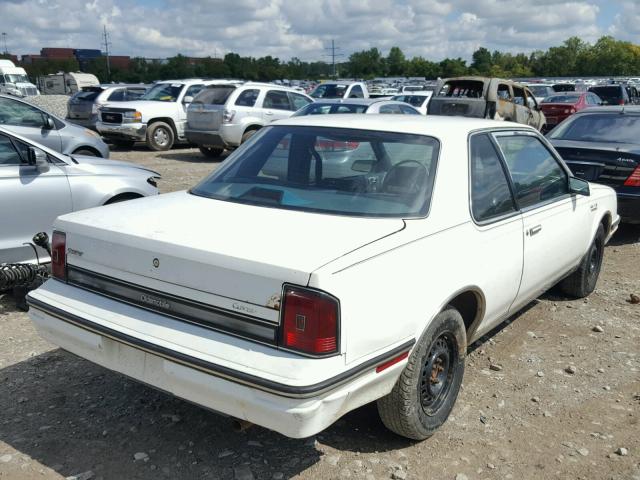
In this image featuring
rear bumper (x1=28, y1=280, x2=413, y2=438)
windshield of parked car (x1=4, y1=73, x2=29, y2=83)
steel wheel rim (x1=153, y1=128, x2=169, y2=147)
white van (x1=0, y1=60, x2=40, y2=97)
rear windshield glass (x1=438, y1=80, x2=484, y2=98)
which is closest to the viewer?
rear bumper (x1=28, y1=280, x2=413, y2=438)

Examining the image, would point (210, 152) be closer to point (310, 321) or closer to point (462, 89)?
point (462, 89)

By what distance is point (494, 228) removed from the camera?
3787mm

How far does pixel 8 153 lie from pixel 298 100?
11219 millimetres

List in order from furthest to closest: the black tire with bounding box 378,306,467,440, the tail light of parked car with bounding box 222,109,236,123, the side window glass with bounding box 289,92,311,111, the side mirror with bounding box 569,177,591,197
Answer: the side window glass with bounding box 289,92,311,111, the tail light of parked car with bounding box 222,109,236,123, the side mirror with bounding box 569,177,591,197, the black tire with bounding box 378,306,467,440

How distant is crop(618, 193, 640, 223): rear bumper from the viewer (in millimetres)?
7523

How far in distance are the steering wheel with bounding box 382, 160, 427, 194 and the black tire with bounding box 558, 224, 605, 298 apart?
A: 259 centimetres

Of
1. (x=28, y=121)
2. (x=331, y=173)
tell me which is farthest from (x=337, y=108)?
(x=331, y=173)

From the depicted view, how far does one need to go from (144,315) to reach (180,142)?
15.1 meters

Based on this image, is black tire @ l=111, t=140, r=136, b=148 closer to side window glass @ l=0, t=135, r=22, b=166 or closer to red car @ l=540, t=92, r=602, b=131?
side window glass @ l=0, t=135, r=22, b=166

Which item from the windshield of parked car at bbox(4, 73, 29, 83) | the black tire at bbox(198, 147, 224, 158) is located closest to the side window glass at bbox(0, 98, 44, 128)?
the black tire at bbox(198, 147, 224, 158)

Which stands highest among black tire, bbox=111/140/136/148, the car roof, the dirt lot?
the car roof

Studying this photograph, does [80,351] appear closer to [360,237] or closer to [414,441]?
[360,237]

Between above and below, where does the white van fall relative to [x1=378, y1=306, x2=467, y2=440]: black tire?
above

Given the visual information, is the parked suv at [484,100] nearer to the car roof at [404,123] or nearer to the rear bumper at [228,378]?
the car roof at [404,123]
